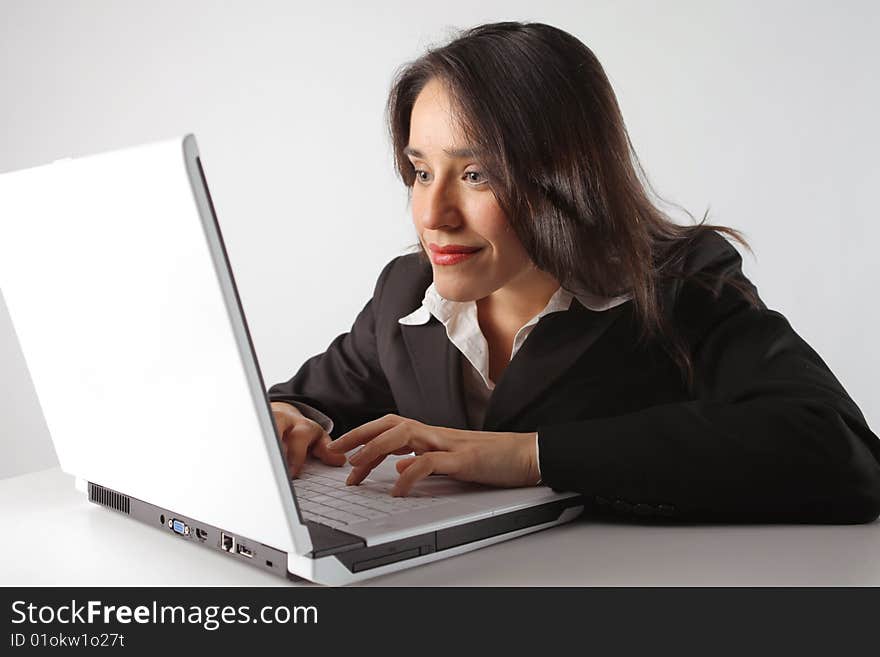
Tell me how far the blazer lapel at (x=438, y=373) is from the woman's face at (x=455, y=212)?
0.16 metres

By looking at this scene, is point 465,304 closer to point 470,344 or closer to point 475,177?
point 470,344

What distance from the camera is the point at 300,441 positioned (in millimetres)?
1316

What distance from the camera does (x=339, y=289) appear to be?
3602 mm

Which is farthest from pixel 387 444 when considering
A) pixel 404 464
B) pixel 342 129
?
pixel 342 129

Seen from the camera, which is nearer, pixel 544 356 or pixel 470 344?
pixel 544 356

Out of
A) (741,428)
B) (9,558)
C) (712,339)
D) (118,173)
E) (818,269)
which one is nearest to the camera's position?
(118,173)

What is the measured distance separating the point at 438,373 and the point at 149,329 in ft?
2.33

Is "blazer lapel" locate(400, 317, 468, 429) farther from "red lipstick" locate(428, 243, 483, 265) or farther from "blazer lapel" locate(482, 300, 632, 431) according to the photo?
"red lipstick" locate(428, 243, 483, 265)

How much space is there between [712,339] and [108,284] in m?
0.85

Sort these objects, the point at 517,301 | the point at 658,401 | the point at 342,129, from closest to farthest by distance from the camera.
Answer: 1. the point at 658,401
2. the point at 517,301
3. the point at 342,129

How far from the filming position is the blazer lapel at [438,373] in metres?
1.52

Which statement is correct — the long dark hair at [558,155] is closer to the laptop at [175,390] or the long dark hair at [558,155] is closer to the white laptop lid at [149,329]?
the laptop at [175,390]
